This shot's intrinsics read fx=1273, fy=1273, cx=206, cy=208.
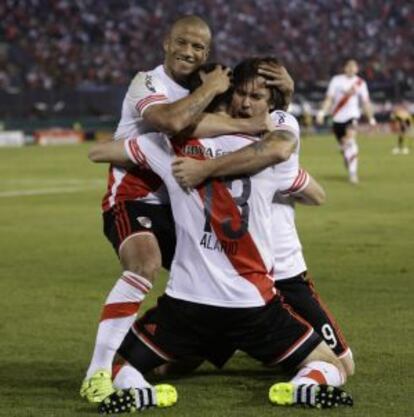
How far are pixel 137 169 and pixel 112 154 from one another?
0.26 m

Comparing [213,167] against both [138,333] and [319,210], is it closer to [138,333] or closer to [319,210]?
[138,333]

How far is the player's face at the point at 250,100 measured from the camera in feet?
22.3

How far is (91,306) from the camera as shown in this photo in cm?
1081

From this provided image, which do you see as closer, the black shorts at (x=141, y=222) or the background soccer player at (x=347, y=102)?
the black shorts at (x=141, y=222)

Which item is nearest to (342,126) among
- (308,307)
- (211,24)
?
(308,307)

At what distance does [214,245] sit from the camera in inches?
268

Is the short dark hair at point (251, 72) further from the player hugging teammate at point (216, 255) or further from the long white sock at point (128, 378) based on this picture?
the long white sock at point (128, 378)

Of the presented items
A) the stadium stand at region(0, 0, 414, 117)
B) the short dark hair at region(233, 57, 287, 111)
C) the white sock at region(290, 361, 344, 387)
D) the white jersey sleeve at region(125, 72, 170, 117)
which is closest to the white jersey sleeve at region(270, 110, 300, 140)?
the short dark hair at region(233, 57, 287, 111)

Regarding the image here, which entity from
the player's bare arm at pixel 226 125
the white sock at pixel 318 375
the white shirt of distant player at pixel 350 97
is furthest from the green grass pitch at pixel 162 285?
the white shirt of distant player at pixel 350 97

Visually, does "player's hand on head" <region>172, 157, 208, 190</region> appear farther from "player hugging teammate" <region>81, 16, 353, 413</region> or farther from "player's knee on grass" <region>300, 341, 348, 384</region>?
"player's knee on grass" <region>300, 341, 348, 384</region>

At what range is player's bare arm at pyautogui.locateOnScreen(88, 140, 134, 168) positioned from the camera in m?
7.47

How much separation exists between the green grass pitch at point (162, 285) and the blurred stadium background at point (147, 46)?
24.8m

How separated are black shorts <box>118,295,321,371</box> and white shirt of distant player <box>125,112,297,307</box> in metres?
0.07

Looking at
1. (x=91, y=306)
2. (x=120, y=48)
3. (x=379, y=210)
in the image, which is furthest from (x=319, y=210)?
(x=120, y=48)
